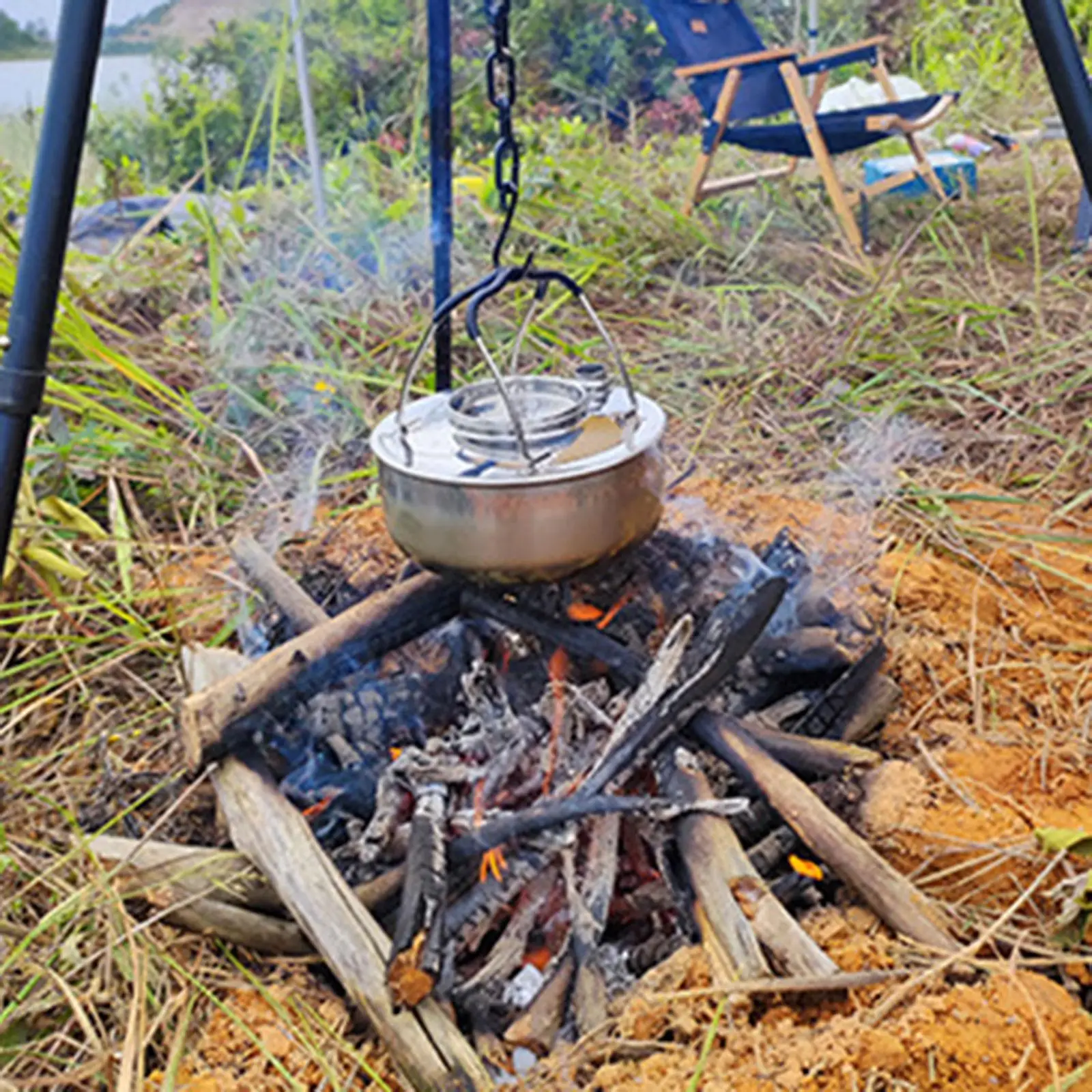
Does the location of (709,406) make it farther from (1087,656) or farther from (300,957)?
(300,957)

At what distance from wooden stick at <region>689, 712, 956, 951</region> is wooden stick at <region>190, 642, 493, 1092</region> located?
56 cm

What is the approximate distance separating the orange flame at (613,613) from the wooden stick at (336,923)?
62 cm

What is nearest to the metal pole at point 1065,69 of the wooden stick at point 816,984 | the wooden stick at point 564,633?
the wooden stick at point 564,633

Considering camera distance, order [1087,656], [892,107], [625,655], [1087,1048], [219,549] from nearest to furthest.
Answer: [1087,1048] → [625,655] → [1087,656] → [219,549] → [892,107]

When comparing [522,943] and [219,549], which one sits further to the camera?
[219,549]

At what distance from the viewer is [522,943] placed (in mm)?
1488

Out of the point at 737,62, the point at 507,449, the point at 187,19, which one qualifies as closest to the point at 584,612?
the point at 507,449

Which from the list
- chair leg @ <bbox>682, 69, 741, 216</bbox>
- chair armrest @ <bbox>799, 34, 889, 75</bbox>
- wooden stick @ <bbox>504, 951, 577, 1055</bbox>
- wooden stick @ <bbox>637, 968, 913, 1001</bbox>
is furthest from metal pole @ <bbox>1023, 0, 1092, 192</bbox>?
chair armrest @ <bbox>799, 34, 889, 75</bbox>

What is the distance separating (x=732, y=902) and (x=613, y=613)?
1.99 feet

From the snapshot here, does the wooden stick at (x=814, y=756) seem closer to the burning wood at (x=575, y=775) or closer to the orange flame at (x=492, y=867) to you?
the burning wood at (x=575, y=775)

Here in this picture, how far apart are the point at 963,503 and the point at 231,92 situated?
5.34 meters

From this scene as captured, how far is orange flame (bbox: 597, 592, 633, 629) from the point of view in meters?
1.84

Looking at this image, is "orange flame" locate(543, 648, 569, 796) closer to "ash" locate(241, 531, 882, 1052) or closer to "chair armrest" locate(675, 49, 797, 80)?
"ash" locate(241, 531, 882, 1052)

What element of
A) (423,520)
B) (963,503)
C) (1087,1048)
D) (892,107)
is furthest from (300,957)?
(892,107)
